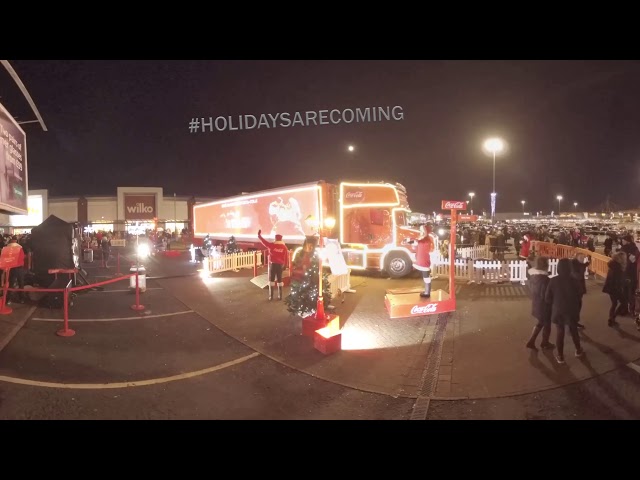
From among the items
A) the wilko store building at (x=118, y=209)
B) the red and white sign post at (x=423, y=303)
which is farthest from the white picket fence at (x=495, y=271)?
the wilko store building at (x=118, y=209)

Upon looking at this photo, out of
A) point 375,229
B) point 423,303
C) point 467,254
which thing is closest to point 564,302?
point 423,303

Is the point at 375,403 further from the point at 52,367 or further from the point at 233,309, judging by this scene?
the point at 233,309

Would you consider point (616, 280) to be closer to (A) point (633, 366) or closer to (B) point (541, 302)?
(A) point (633, 366)

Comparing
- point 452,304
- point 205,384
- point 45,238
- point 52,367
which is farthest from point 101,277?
point 452,304

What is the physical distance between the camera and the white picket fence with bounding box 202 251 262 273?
14.8m

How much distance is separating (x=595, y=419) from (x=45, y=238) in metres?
11.5

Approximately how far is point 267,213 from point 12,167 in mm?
8443

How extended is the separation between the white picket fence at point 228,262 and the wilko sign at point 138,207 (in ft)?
107

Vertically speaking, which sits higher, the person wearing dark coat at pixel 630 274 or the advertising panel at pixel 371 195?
the advertising panel at pixel 371 195

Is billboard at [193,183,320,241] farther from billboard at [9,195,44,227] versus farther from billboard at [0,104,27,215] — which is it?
billboard at [9,195,44,227]

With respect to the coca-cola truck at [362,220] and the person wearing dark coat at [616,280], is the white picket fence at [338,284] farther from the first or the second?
the person wearing dark coat at [616,280]

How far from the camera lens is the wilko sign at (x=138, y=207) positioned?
4478cm

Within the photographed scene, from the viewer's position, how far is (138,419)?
4.36 m

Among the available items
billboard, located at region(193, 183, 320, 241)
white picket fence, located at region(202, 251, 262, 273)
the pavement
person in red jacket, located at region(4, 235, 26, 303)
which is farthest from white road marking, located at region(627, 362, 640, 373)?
person in red jacket, located at region(4, 235, 26, 303)
